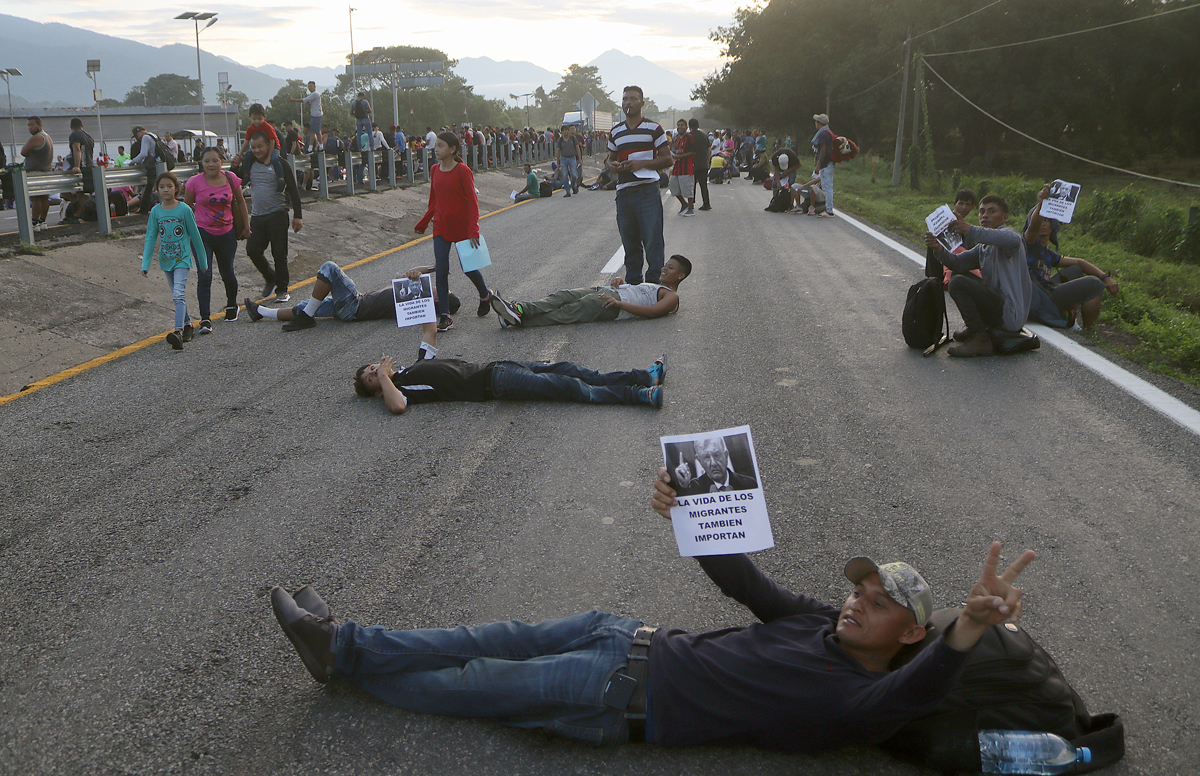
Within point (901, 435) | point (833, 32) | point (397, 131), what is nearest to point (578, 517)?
point (901, 435)

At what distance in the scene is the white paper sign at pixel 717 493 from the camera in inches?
101

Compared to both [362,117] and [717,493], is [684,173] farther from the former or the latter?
[717,493]

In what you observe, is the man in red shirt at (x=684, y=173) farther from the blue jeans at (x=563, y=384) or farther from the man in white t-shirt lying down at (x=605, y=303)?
the blue jeans at (x=563, y=384)

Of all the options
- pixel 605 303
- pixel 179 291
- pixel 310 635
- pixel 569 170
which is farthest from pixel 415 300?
pixel 569 170

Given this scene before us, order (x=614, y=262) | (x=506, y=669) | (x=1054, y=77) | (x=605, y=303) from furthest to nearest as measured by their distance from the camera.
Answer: (x=1054, y=77)
(x=614, y=262)
(x=605, y=303)
(x=506, y=669)

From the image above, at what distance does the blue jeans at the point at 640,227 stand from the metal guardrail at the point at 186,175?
15.4ft

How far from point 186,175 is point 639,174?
8.63 meters

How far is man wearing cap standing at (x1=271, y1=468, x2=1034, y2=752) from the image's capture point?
2.56 metres

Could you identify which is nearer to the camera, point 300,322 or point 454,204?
point 454,204

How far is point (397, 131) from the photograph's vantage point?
1094 inches

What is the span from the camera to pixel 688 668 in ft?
8.85

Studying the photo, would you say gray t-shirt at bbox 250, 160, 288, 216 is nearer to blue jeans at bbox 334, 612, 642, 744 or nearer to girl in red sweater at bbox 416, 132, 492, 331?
girl in red sweater at bbox 416, 132, 492, 331

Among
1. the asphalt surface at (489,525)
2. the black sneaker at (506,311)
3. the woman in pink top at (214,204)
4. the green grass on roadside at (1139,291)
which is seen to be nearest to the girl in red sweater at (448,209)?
the black sneaker at (506,311)

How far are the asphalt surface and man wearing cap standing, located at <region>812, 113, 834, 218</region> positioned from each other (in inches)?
437
